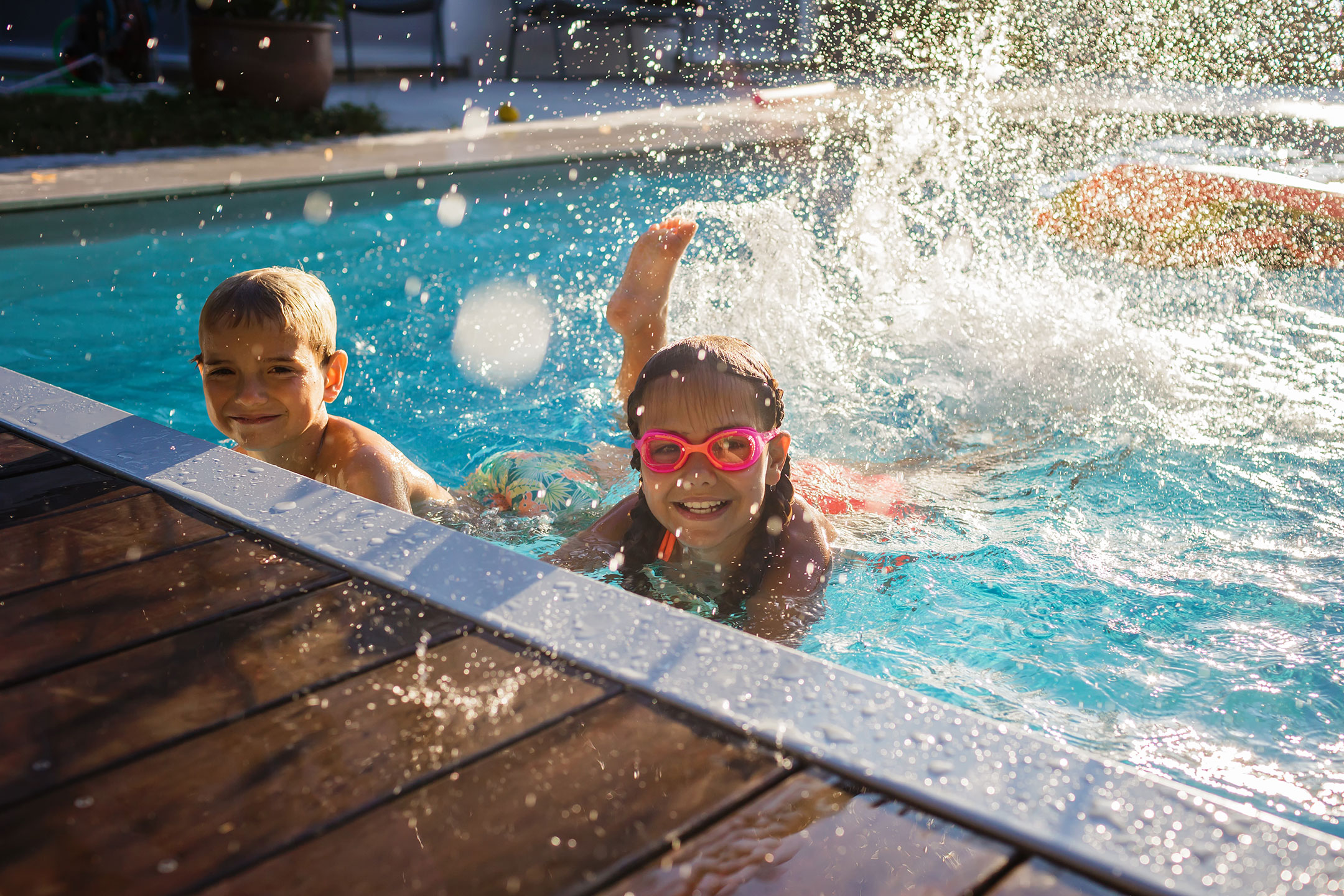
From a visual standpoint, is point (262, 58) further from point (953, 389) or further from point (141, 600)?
point (141, 600)

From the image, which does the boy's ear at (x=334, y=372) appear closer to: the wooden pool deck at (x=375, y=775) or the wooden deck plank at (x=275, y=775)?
the wooden pool deck at (x=375, y=775)

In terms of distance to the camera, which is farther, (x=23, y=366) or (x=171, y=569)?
(x=23, y=366)

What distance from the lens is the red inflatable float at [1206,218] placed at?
6719mm

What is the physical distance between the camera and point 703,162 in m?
9.62

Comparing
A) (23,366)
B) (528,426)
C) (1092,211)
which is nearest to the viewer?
(528,426)

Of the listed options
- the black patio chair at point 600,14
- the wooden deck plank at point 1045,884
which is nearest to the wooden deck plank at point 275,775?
the wooden deck plank at point 1045,884

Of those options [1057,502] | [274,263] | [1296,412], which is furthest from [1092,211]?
[274,263]

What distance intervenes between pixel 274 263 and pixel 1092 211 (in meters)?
5.39

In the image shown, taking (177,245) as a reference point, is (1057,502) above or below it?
below

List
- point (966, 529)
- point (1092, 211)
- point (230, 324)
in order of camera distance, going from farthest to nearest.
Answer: point (1092, 211) → point (966, 529) → point (230, 324)

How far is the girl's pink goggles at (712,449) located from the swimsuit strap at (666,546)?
37cm

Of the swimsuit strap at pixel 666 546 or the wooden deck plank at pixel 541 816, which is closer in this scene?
the wooden deck plank at pixel 541 816

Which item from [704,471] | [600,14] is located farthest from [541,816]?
[600,14]

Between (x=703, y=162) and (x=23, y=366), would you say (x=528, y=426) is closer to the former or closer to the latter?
(x=23, y=366)
